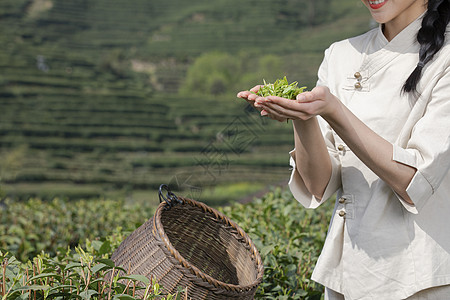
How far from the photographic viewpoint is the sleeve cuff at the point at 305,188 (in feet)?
4.04

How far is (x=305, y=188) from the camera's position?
1.29 m

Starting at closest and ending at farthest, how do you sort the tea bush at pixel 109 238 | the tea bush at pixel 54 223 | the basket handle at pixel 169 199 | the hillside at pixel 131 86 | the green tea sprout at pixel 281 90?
1. the green tea sprout at pixel 281 90
2. the tea bush at pixel 109 238
3. the basket handle at pixel 169 199
4. the tea bush at pixel 54 223
5. the hillside at pixel 131 86

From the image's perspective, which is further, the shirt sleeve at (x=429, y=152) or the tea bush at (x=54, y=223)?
the tea bush at (x=54, y=223)

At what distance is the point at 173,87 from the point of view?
43.3m

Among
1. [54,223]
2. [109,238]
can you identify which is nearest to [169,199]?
[109,238]

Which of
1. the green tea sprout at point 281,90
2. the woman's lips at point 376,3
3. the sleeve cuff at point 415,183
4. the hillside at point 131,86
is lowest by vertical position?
the hillside at point 131,86

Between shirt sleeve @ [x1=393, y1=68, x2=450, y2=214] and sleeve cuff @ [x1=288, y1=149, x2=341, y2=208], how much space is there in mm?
193

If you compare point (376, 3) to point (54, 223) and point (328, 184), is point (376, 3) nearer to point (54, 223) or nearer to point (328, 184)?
point (328, 184)

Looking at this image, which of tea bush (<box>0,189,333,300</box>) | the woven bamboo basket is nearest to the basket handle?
the woven bamboo basket

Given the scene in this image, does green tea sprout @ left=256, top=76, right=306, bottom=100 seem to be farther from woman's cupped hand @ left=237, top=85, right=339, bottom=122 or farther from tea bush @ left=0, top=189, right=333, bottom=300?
tea bush @ left=0, top=189, right=333, bottom=300

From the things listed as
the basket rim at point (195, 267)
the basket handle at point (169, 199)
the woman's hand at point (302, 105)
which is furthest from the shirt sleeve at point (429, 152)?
the basket handle at point (169, 199)

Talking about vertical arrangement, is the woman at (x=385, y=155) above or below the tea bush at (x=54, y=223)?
above

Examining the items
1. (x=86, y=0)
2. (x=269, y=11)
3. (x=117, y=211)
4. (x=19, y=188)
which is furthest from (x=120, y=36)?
(x=117, y=211)

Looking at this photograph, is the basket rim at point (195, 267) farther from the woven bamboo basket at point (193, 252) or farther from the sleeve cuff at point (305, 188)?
the sleeve cuff at point (305, 188)
